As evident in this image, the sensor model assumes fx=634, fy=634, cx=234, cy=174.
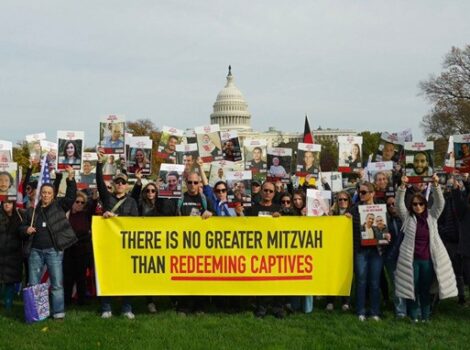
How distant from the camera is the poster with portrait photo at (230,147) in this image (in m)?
11.7

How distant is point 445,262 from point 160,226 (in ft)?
12.8

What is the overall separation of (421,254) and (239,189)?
2.82m

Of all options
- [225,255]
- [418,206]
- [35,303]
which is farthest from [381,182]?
[35,303]

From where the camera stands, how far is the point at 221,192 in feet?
30.4

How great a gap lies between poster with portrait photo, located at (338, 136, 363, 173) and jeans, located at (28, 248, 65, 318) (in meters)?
5.33

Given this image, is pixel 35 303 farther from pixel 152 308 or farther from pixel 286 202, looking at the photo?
pixel 286 202

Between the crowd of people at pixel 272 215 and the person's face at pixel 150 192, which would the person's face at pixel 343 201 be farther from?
the person's face at pixel 150 192

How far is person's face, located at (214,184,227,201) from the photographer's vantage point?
927cm

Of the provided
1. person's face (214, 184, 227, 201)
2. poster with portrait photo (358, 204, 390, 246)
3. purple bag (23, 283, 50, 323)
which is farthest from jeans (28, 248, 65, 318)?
poster with portrait photo (358, 204, 390, 246)

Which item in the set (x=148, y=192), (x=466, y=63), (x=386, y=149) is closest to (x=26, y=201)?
(x=148, y=192)

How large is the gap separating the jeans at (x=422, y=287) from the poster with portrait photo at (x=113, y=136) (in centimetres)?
516

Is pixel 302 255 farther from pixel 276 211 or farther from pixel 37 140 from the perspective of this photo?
pixel 37 140

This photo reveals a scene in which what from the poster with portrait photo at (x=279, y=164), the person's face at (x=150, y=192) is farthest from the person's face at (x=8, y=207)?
the poster with portrait photo at (x=279, y=164)

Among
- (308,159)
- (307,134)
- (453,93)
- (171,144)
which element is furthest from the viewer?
(453,93)
